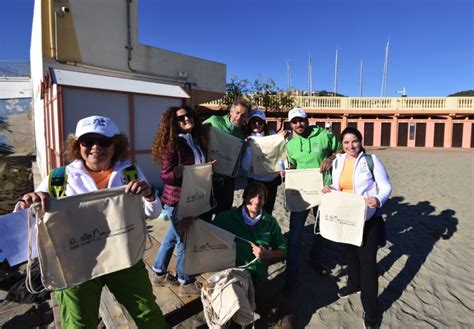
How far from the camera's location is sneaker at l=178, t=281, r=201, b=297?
3.37 metres

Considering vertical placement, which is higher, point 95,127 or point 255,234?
point 95,127

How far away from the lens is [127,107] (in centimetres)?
914

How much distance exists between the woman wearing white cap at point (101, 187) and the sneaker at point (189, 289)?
3.29 feet

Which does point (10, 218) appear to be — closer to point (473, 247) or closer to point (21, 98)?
point (473, 247)

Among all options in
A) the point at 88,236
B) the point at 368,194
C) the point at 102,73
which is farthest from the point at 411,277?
the point at 102,73

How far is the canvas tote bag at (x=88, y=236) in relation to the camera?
6.35 feet

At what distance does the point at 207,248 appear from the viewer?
3.14m

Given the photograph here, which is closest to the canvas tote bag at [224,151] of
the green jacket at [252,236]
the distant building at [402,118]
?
the green jacket at [252,236]

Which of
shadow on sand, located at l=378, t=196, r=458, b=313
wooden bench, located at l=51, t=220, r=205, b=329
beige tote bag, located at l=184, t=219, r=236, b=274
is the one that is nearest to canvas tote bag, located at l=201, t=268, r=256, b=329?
beige tote bag, located at l=184, t=219, r=236, b=274

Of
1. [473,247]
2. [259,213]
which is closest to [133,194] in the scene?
[259,213]

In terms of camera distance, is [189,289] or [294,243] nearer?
[189,289]

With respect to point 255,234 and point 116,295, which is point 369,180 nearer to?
point 255,234

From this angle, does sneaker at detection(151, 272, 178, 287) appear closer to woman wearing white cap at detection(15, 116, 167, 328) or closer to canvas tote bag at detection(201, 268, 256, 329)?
canvas tote bag at detection(201, 268, 256, 329)

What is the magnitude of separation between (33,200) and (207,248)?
5.52ft
